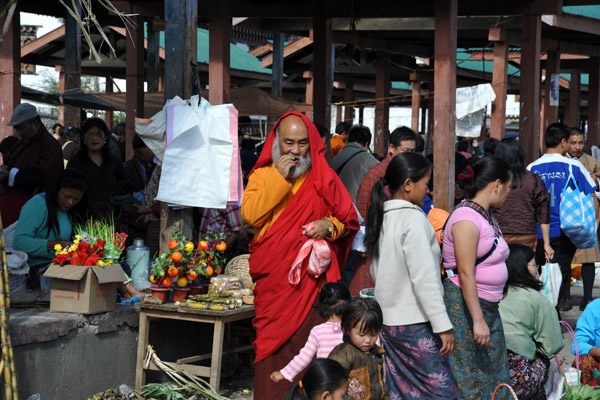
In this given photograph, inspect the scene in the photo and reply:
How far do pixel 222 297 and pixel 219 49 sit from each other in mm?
3650

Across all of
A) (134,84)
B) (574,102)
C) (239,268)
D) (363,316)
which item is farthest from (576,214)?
(574,102)

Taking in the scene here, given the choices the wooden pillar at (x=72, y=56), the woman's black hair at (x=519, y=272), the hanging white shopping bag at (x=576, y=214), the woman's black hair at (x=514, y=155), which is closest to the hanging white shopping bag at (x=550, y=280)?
the hanging white shopping bag at (x=576, y=214)

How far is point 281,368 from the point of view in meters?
4.48

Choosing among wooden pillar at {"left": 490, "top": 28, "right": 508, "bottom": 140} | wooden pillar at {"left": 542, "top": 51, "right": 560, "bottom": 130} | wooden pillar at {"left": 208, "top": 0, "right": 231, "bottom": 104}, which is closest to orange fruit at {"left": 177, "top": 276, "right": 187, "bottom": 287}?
wooden pillar at {"left": 208, "top": 0, "right": 231, "bottom": 104}

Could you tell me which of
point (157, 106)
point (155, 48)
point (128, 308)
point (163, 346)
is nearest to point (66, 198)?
point (128, 308)

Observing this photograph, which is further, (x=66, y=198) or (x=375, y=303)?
(x=66, y=198)

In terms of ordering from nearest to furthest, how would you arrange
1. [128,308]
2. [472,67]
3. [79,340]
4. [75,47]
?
[79,340] < [128,308] < [75,47] < [472,67]

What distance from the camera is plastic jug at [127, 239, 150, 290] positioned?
5891 millimetres

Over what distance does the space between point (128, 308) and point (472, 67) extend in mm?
14253

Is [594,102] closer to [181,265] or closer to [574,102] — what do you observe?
[574,102]

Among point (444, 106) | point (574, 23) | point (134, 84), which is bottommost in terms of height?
point (444, 106)

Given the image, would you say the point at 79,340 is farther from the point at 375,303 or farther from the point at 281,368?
the point at 375,303

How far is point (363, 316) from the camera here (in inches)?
157

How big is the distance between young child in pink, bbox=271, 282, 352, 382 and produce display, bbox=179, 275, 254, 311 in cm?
101
